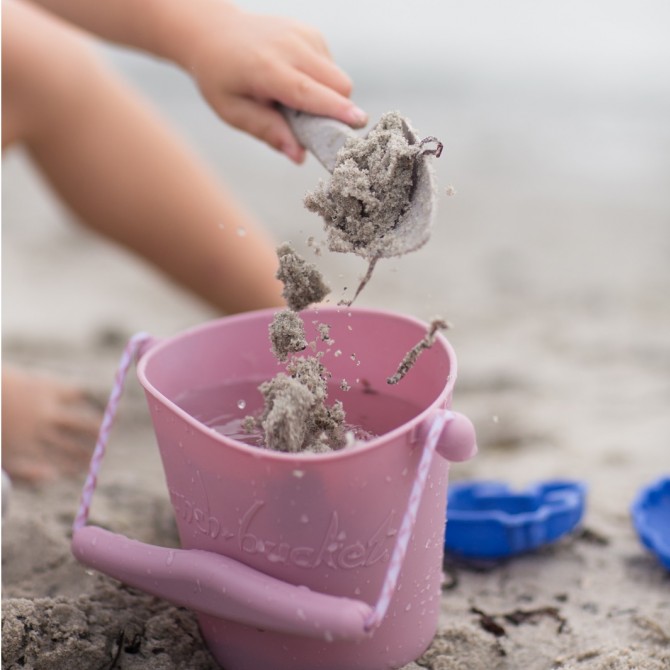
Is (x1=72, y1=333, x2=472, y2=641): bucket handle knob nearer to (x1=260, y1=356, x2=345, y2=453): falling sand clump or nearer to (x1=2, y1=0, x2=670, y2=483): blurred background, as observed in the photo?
(x1=260, y1=356, x2=345, y2=453): falling sand clump

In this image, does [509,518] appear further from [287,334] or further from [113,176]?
[113,176]

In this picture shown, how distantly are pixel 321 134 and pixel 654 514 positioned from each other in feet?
2.36

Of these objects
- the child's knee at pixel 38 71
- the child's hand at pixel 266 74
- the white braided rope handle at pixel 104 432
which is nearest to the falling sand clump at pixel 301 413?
the white braided rope handle at pixel 104 432

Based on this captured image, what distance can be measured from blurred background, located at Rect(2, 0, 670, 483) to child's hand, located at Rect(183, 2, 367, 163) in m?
0.24

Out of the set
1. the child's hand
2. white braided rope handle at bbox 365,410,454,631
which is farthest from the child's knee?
white braided rope handle at bbox 365,410,454,631

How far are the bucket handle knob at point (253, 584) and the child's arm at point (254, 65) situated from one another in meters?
0.43

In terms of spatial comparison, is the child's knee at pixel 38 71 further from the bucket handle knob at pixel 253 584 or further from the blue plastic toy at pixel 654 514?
the blue plastic toy at pixel 654 514

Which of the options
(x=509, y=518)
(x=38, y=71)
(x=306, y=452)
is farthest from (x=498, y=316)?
(x=306, y=452)

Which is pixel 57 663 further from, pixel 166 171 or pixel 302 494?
pixel 166 171

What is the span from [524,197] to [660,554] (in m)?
2.00

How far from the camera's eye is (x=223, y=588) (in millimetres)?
871

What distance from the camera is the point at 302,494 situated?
84cm

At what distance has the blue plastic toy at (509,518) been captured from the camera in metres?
1.20

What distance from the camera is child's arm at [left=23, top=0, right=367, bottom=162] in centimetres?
109
